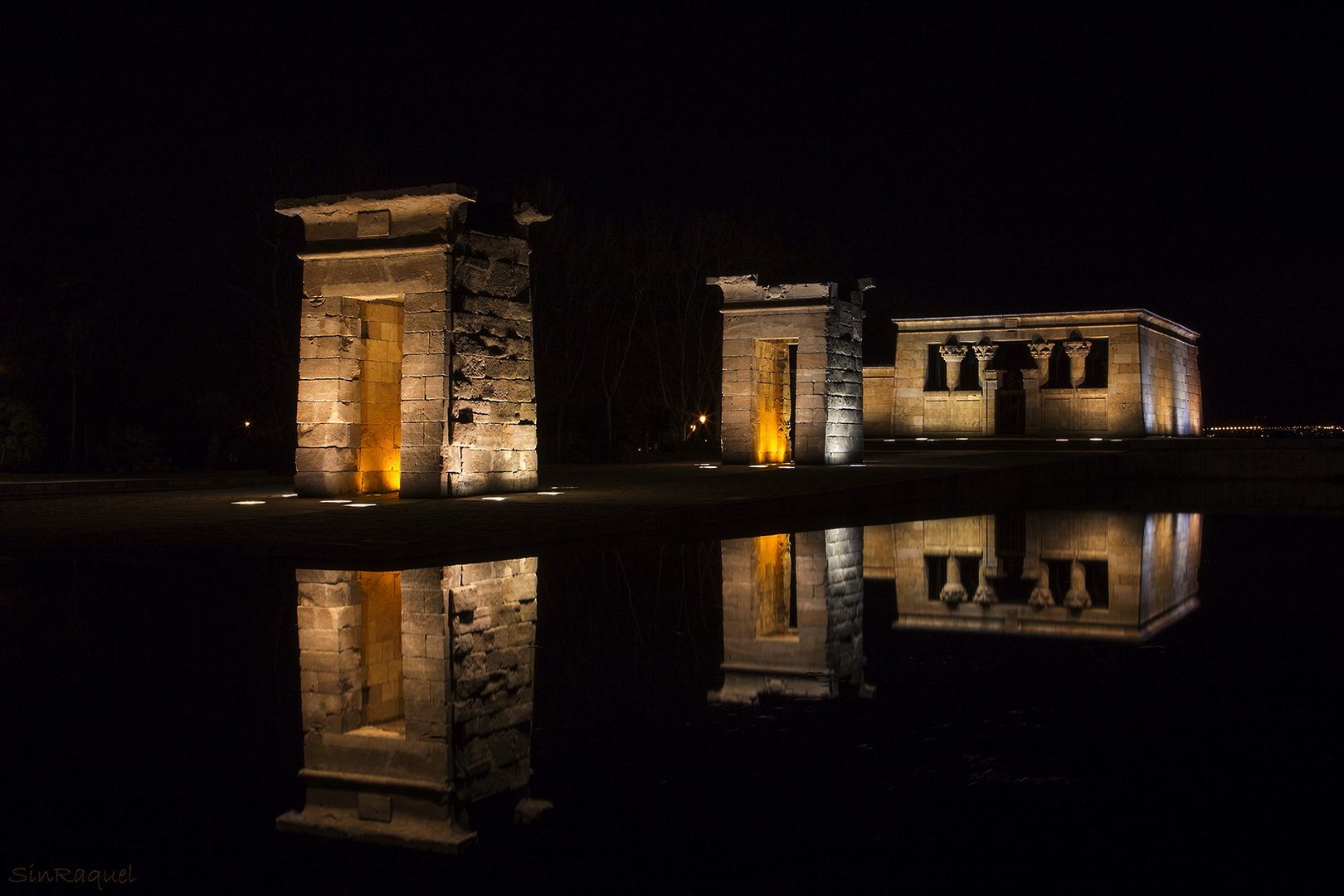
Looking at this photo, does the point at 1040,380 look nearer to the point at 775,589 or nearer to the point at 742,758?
the point at 775,589

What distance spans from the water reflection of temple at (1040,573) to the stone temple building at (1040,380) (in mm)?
23970

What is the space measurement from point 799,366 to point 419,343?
442 inches

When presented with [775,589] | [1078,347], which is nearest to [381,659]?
[775,589]

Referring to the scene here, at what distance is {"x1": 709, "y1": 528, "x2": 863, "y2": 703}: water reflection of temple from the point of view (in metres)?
5.10

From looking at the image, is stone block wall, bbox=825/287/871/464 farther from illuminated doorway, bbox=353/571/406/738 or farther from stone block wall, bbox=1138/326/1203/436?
illuminated doorway, bbox=353/571/406/738

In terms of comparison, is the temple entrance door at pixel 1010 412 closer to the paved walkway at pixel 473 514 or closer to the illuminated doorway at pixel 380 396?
the paved walkway at pixel 473 514

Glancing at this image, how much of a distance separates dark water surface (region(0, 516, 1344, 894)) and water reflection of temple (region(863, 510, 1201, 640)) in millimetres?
345

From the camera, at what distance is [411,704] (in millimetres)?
4641

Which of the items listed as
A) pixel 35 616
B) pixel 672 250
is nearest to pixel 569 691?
pixel 35 616

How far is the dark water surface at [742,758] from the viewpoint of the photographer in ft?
9.57

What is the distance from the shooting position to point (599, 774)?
3.64m

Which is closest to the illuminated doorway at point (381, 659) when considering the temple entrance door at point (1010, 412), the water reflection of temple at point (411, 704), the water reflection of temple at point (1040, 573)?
the water reflection of temple at point (411, 704)

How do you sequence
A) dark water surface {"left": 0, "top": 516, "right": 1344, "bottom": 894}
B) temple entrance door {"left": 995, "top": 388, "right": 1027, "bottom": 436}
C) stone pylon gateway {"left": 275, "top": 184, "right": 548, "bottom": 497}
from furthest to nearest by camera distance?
temple entrance door {"left": 995, "top": 388, "right": 1027, "bottom": 436} < stone pylon gateway {"left": 275, "top": 184, "right": 548, "bottom": 497} < dark water surface {"left": 0, "top": 516, "right": 1344, "bottom": 894}

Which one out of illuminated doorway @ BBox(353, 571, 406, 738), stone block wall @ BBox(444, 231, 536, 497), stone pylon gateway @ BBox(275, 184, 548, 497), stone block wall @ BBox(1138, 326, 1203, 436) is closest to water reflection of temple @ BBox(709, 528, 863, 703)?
illuminated doorway @ BBox(353, 571, 406, 738)
